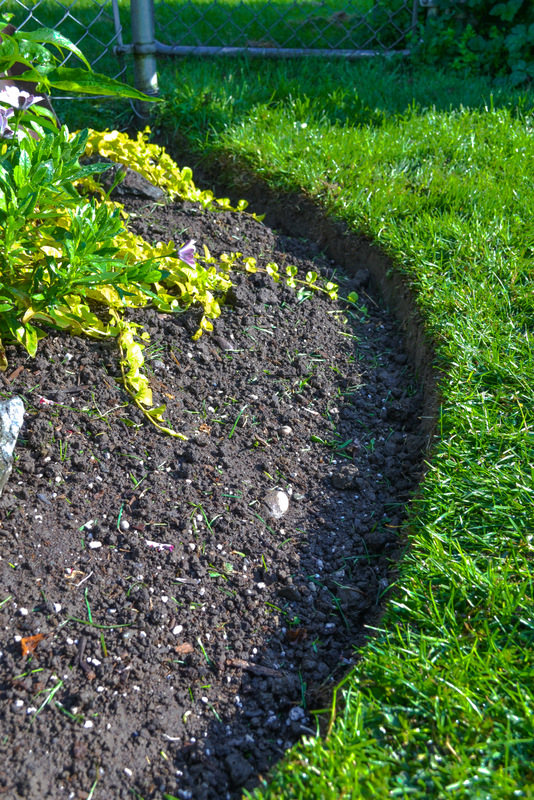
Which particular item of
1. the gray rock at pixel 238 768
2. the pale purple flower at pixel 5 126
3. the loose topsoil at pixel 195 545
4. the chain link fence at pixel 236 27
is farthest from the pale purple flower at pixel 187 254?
the chain link fence at pixel 236 27

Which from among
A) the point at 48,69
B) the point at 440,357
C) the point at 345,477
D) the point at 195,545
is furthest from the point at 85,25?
the point at 195,545

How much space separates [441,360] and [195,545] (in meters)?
1.15

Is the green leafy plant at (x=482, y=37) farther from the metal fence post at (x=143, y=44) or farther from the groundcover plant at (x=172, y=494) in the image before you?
the groundcover plant at (x=172, y=494)

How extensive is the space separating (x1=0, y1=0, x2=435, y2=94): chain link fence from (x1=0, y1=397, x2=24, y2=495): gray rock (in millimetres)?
3138

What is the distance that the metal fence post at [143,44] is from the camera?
3.90m

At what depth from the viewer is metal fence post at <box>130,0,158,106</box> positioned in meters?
3.90

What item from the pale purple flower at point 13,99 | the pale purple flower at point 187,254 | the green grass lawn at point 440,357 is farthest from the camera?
the pale purple flower at point 187,254

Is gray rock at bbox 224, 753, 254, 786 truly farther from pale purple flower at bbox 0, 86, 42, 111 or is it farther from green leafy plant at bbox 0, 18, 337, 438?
pale purple flower at bbox 0, 86, 42, 111

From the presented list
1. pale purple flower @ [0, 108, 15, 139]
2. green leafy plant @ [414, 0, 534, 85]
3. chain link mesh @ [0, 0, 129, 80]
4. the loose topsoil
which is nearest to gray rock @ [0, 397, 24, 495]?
the loose topsoil

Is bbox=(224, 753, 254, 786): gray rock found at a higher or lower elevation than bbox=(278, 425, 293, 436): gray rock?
lower

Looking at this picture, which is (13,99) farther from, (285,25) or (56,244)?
(285,25)

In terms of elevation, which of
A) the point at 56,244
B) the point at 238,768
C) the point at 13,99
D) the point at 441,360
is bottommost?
the point at 238,768

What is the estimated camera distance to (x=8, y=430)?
75.3 inches

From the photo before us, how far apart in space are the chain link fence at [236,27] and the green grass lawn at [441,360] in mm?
322
